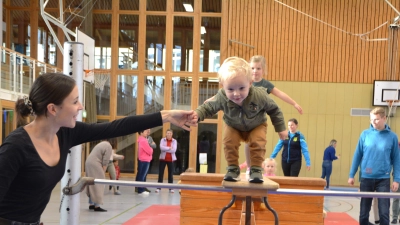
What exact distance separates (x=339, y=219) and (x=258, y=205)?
3.17 m

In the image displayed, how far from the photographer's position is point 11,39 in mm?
14500

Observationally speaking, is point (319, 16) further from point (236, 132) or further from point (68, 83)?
point (68, 83)

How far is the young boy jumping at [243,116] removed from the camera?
2715 mm

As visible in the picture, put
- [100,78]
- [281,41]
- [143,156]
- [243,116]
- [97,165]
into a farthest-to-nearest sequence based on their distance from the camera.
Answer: [100,78] < [281,41] < [143,156] < [97,165] < [243,116]

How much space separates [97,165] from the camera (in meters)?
7.06

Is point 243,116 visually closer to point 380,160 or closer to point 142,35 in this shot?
point 380,160

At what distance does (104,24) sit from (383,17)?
9.38 metres

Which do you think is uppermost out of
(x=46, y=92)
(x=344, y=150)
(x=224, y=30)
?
(x=224, y=30)

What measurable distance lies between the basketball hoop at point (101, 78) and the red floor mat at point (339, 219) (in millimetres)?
8466

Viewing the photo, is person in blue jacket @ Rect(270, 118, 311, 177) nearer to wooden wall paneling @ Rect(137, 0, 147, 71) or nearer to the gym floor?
the gym floor

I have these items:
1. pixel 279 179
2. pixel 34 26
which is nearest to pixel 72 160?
pixel 279 179

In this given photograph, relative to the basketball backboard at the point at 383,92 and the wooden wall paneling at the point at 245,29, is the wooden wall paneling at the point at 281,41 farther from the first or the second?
the basketball backboard at the point at 383,92

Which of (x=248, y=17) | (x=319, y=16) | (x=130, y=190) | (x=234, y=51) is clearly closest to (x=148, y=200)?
(x=130, y=190)

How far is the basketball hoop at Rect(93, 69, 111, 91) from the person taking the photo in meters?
13.2
